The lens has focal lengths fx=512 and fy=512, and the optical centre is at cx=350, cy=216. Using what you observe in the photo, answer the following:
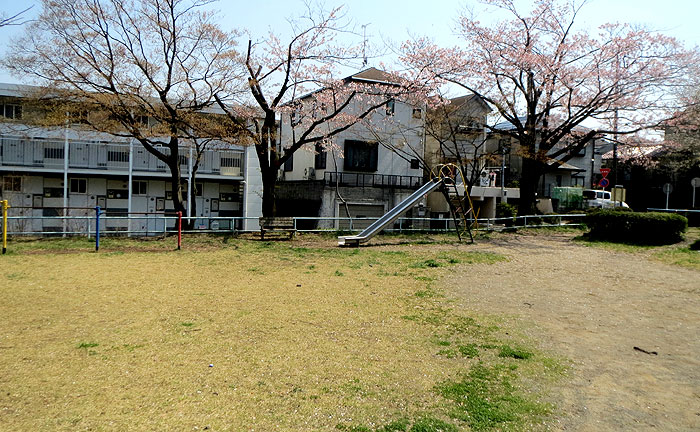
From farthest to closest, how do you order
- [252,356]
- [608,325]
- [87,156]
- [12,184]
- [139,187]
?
[139,187], [87,156], [12,184], [608,325], [252,356]

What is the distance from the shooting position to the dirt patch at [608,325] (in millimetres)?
4359

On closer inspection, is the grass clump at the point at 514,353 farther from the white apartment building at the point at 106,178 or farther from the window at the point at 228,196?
the window at the point at 228,196

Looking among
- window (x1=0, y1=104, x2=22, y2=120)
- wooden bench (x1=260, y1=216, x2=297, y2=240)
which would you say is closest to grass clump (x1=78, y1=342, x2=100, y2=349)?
wooden bench (x1=260, y1=216, x2=297, y2=240)

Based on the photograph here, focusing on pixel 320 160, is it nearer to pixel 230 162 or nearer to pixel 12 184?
pixel 230 162

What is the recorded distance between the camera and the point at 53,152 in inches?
987

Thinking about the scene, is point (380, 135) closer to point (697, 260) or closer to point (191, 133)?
point (191, 133)

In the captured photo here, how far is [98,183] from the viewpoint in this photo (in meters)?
27.2

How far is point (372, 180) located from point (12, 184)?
60.3ft

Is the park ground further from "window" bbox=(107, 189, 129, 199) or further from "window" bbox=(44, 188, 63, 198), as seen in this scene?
"window" bbox=(107, 189, 129, 199)

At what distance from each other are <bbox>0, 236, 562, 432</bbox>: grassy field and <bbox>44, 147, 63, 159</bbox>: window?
57.5 feet

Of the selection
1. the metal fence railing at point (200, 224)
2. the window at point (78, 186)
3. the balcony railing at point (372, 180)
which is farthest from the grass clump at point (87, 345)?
the window at point (78, 186)

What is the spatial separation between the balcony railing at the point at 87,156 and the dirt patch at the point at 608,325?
771 inches

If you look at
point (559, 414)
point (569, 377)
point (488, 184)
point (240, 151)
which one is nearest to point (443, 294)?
point (569, 377)

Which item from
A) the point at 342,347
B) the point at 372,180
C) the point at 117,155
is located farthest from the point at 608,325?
the point at 117,155
